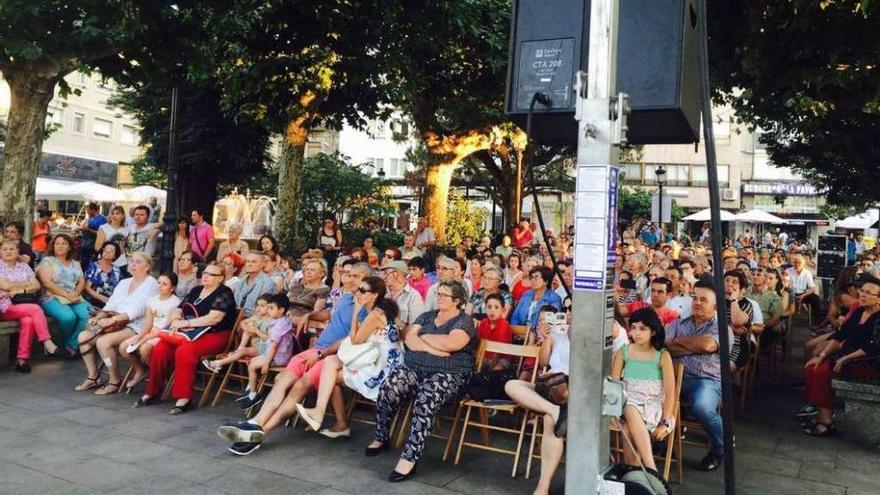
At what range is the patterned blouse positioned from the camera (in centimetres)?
911

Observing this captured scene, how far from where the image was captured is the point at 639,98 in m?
3.06

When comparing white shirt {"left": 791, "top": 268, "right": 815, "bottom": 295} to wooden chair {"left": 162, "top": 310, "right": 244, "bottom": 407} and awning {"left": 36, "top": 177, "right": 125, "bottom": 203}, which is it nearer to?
wooden chair {"left": 162, "top": 310, "right": 244, "bottom": 407}

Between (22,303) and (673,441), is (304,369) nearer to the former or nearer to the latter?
(673,441)

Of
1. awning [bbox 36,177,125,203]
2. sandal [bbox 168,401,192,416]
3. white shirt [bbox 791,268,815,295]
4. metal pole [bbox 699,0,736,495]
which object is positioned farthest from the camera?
awning [bbox 36,177,125,203]

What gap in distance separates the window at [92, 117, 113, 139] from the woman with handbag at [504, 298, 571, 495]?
1656 inches

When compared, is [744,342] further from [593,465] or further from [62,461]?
[62,461]

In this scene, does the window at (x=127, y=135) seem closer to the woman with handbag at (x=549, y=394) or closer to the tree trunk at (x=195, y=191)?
the tree trunk at (x=195, y=191)

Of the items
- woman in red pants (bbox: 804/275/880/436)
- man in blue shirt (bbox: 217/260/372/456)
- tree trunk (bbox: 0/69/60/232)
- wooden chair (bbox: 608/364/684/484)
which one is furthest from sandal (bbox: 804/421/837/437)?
tree trunk (bbox: 0/69/60/232)

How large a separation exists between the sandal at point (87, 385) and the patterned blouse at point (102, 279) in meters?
2.11

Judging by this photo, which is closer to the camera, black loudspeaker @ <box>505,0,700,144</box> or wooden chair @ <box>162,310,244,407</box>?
black loudspeaker @ <box>505,0,700,144</box>

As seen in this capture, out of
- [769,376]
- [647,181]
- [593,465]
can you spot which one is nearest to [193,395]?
[593,465]

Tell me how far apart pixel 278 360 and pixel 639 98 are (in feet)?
15.3

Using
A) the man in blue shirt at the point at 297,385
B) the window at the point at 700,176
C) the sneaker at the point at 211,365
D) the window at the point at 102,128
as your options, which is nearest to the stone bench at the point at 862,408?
the man in blue shirt at the point at 297,385

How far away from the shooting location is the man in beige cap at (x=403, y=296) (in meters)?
7.00
